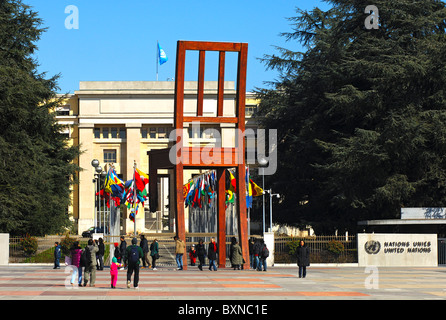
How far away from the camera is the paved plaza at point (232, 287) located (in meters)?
18.5

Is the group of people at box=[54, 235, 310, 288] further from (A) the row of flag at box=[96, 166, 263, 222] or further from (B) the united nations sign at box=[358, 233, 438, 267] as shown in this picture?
(B) the united nations sign at box=[358, 233, 438, 267]

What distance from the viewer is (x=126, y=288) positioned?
2059 cm

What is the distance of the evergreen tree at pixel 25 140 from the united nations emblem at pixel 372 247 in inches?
735

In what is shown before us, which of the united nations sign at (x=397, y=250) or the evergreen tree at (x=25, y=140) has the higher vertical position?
the evergreen tree at (x=25, y=140)

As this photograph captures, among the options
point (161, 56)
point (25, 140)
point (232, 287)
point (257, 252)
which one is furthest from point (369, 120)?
point (161, 56)

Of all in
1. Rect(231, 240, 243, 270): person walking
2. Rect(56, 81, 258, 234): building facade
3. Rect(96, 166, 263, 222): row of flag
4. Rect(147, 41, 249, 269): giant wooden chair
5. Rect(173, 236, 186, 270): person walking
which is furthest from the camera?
Rect(56, 81, 258, 234): building facade

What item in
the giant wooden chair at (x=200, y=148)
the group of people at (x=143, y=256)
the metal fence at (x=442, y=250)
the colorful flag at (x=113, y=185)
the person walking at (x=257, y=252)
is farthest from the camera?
the colorful flag at (x=113, y=185)

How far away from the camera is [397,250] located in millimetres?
35969

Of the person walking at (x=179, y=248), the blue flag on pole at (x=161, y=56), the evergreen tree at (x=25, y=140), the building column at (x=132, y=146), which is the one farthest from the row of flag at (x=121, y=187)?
the building column at (x=132, y=146)

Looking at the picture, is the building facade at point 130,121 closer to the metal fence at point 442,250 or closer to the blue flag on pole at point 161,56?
the blue flag on pole at point 161,56

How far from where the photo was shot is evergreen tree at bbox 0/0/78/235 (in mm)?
41125

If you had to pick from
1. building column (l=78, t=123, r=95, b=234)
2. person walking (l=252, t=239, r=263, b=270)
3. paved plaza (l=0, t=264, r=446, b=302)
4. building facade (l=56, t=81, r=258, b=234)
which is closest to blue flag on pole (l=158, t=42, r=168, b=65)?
building facade (l=56, t=81, r=258, b=234)
